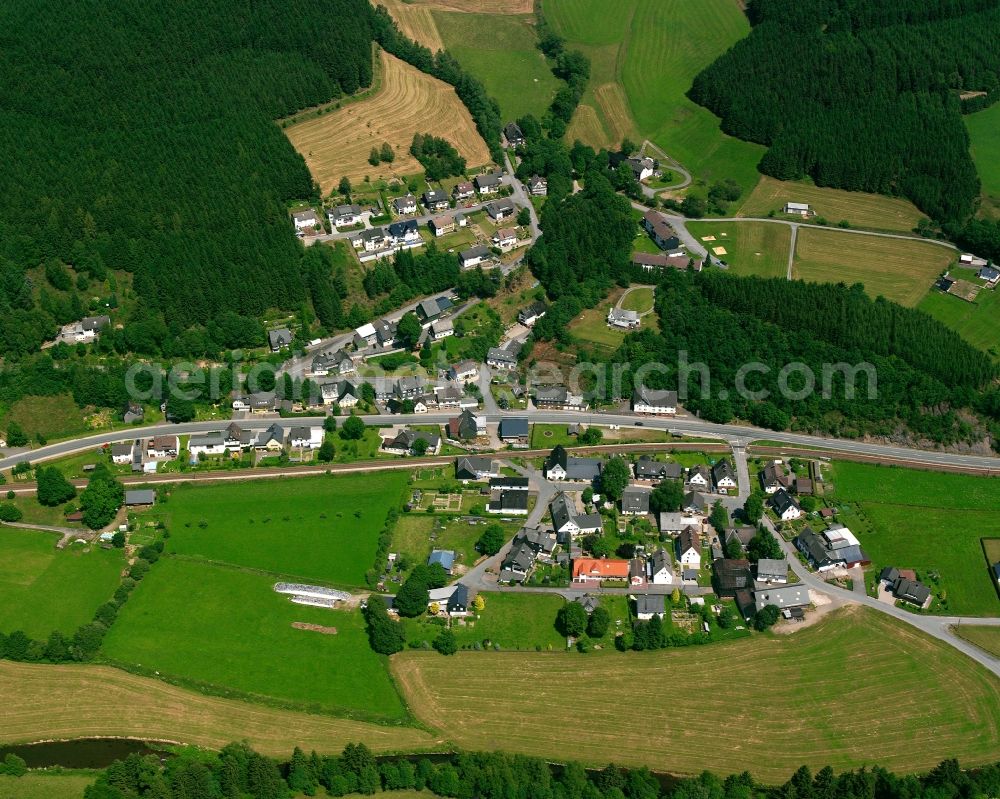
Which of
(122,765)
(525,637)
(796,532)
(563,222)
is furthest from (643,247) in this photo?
(122,765)

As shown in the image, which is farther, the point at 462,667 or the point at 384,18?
the point at 384,18

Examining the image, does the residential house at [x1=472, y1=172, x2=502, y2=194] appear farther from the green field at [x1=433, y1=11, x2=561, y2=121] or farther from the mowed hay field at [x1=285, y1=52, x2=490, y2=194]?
the green field at [x1=433, y1=11, x2=561, y2=121]

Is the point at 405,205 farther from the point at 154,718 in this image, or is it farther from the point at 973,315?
the point at 154,718

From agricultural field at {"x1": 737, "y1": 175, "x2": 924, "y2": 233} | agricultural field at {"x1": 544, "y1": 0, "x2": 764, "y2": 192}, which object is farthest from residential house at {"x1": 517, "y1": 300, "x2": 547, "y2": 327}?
agricultural field at {"x1": 544, "y1": 0, "x2": 764, "y2": 192}

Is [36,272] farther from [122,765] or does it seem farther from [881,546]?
[881,546]

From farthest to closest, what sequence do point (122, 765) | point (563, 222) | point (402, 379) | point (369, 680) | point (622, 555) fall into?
point (563, 222) < point (402, 379) < point (622, 555) < point (369, 680) < point (122, 765)

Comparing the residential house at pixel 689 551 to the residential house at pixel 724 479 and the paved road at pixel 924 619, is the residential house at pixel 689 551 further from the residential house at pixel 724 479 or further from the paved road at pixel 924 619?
the residential house at pixel 724 479

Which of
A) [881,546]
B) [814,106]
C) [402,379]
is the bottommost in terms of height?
[881,546]
